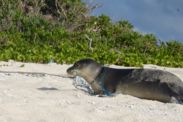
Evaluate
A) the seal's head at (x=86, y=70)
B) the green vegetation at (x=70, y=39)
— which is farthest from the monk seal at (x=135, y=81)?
the green vegetation at (x=70, y=39)

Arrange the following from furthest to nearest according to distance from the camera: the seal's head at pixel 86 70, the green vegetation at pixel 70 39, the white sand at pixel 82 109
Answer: the green vegetation at pixel 70 39 → the seal's head at pixel 86 70 → the white sand at pixel 82 109

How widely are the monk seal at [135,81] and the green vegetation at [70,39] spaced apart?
410 cm

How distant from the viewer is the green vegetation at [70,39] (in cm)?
838

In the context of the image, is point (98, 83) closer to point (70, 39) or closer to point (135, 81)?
point (135, 81)

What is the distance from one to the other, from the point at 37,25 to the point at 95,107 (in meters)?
9.89

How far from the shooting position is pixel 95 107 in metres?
2.86

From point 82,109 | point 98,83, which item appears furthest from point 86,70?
point 82,109

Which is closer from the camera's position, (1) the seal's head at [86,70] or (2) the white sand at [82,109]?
(2) the white sand at [82,109]

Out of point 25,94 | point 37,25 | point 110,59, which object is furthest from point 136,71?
point 37,25

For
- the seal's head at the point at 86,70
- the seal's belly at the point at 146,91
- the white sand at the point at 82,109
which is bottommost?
the white sand at the point at 82,109

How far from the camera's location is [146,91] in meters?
3.54

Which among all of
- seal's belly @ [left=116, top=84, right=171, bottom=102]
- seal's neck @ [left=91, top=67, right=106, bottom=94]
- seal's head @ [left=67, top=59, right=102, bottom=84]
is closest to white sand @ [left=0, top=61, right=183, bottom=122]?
seal's belly @ [left=116, top=84, right=171, bottom=102]

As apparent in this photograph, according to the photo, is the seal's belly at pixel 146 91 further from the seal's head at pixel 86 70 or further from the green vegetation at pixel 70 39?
the green vegetation at pixel 70 39

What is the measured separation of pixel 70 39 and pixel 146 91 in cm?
840
